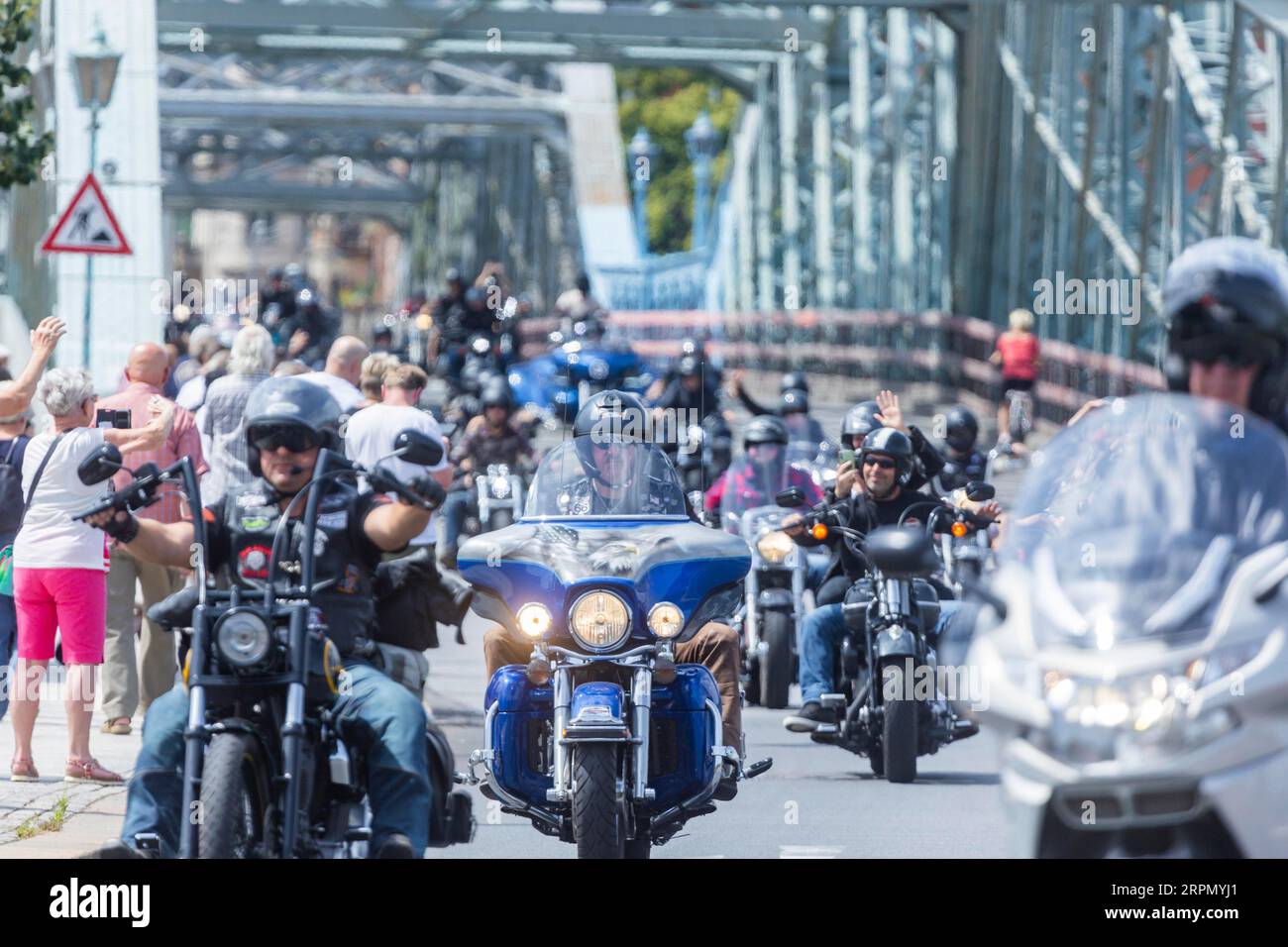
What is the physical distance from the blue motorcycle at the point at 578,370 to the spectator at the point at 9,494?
49.9ft

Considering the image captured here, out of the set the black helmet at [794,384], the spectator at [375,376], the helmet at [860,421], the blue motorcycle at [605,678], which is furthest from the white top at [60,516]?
the black helmet at [794,384]

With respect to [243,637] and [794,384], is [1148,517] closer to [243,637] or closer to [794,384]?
[243,637]

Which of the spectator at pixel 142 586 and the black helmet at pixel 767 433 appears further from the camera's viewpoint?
the black helmet at pixel 767 433

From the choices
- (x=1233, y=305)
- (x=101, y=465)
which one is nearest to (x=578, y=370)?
(x=101, y=465)

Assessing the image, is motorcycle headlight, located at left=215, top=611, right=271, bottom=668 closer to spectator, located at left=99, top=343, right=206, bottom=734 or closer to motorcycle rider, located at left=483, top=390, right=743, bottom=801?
motorcycle rider, located at left=483, top=390, right=743, bottom=801

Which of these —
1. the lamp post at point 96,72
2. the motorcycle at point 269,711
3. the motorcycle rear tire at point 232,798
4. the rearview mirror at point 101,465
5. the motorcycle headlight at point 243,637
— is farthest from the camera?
the lamp post at point 96,72

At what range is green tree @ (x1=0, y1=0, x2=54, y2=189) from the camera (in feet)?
62.0

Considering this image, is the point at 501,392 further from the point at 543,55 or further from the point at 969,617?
the point at 543,55

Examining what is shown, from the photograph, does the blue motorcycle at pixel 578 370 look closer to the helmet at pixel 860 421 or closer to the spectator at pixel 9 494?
the helmet at pixel 860 421

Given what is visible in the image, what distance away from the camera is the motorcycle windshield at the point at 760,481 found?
49.8 ft

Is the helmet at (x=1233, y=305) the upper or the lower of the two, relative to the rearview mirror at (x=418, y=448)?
upper

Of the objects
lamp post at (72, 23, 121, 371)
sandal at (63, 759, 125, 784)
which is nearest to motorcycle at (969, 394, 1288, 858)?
sandal at (63, 759, 125, 784)

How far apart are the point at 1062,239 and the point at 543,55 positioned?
13.4 meters

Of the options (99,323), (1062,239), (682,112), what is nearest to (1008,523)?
(99,323)
